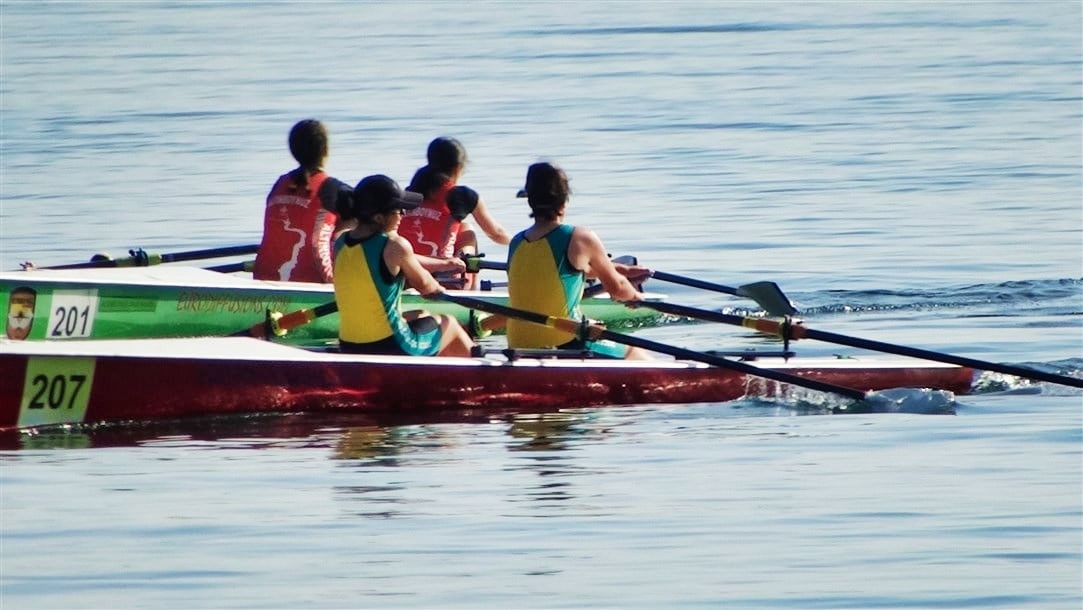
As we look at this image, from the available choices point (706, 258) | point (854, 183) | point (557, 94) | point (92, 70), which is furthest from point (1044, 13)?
point (706, 258)

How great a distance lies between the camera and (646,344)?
11695 millimetres

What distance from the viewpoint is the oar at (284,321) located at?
41.5 feet

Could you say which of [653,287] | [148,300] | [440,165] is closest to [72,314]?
[148,300]

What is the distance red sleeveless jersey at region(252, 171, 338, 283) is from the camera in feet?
45.8

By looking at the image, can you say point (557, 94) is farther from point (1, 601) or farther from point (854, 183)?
point (1, 601)

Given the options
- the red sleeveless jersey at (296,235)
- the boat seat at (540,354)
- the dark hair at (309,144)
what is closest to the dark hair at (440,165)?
the red sleeveless jersey at (296,235)

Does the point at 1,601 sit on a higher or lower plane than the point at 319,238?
lower

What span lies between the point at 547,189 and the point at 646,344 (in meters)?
0.97

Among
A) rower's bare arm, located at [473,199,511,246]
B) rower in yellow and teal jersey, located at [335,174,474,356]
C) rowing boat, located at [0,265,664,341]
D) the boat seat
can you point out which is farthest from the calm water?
rowing boat, located at [0,265,664,341]

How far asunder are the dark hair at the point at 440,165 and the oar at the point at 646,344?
2.55 meters

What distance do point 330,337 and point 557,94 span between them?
2060cm

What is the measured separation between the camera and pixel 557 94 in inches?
1384

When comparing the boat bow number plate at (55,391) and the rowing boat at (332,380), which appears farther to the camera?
the rowing boat at (332,380)

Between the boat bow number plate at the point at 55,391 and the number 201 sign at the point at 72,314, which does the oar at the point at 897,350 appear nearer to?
the boat bow number plate at the point at 55,391
